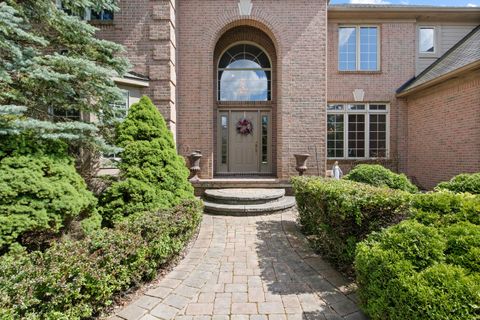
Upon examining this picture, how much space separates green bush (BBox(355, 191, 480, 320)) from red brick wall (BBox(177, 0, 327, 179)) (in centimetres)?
534

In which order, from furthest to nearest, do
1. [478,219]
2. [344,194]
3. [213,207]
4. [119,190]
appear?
[213,207]
[119,190]
[344,194]
[478,219]

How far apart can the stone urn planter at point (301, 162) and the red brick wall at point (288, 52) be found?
242mm

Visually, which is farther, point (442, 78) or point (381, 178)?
point (442, 78)

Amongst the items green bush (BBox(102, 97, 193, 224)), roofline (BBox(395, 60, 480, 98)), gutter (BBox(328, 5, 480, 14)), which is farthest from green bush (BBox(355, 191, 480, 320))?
gutter (BBox(328, 5, 480, 14))

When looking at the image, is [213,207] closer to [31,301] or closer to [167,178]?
[167,178]

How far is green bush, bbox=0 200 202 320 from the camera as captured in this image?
1.97 meters

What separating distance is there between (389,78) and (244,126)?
5.95m

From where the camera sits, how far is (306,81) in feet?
25.7

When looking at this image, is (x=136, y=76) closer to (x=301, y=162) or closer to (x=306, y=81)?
(x=306, y=81)

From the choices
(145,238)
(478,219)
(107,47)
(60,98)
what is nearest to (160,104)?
(107,47)

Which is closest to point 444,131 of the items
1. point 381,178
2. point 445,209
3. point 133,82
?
point 381,178

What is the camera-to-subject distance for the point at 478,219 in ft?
7.64

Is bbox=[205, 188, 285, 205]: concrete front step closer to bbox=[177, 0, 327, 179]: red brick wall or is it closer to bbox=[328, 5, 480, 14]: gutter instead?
bbox=[177, 0, 327, 179]: red brick wall

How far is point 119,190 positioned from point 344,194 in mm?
3591
